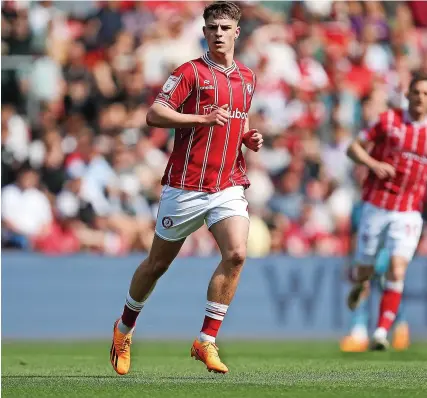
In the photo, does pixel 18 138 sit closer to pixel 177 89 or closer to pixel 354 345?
pixel 354 345

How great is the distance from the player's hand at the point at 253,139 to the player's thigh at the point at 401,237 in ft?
12.0

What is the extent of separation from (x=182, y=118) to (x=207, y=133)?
389mm

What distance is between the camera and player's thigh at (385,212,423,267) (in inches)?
448

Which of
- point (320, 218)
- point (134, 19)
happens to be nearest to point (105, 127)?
point (134, 19)

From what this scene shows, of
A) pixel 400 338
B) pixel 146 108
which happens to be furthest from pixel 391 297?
pixel 146 108

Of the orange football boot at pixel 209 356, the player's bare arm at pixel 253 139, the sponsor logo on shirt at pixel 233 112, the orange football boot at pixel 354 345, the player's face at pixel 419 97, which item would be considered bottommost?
the orange football boot at pixel 354 345

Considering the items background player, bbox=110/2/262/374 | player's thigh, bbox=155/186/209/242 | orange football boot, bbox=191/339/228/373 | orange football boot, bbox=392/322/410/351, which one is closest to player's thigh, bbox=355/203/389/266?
orange football boot, bbox=392/322/410/351

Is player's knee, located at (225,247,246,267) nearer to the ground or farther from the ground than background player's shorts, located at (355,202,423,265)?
nearer to the ground

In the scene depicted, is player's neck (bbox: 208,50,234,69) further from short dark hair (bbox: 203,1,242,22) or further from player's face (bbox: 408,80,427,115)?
player's face (bbox: 408,80,427,115)

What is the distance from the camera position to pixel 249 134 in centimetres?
816

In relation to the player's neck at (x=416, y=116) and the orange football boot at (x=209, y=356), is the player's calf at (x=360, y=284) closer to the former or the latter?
the player's neck at (x=416, y=116)

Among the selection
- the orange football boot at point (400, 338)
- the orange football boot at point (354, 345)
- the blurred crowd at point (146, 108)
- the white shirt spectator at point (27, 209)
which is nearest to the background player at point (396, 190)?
the orange football boot at point (354, 345)

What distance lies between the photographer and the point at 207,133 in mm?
8078

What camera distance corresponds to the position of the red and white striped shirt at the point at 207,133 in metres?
8.02
